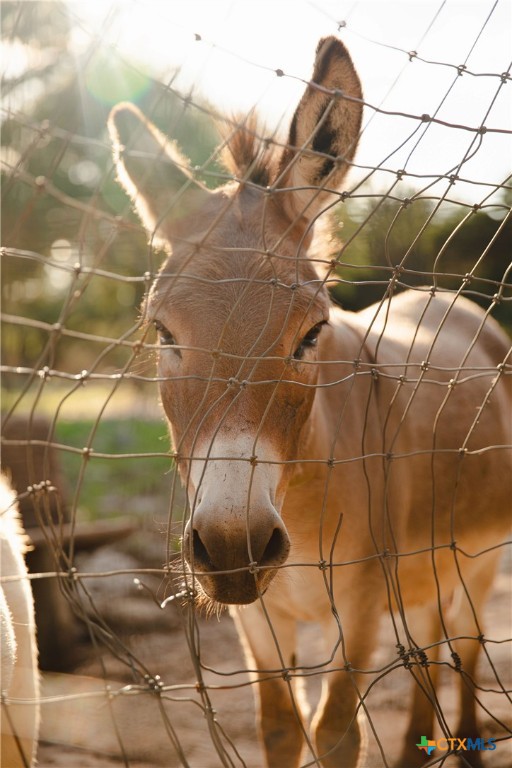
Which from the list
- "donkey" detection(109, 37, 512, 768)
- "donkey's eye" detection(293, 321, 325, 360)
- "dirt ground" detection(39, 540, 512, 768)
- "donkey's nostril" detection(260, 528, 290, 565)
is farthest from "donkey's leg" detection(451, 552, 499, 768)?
"donkey's nostril" detection(260, 528, 290, 565)

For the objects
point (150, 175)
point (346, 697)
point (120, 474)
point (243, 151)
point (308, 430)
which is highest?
point (120, 474)

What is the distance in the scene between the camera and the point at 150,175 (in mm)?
2691

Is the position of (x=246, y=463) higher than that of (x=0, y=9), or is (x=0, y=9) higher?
(x=0, y=9)

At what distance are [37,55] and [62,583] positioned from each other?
3.55m

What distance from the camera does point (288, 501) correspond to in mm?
2693

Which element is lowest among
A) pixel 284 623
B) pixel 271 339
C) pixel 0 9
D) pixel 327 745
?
pixel 327 745

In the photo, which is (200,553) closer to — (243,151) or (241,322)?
(241,322)

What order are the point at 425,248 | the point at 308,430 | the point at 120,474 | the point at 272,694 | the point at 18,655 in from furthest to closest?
1. the point at 120,474
2. the point at 425,248
3. the point at 272,694
4. the point at 308,430
5. the point at 18,655

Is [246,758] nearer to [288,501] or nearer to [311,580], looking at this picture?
[311,580]

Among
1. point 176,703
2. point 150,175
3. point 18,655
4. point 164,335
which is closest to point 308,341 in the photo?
point 164,335

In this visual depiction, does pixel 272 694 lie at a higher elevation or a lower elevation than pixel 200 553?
lower

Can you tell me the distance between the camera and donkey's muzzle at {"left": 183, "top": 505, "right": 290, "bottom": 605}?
1709 mm

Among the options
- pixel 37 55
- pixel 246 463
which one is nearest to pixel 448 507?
pixel 246 463

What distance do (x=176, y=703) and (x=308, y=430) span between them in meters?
2.29
